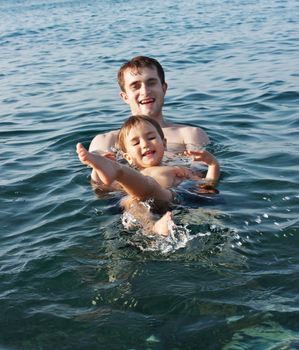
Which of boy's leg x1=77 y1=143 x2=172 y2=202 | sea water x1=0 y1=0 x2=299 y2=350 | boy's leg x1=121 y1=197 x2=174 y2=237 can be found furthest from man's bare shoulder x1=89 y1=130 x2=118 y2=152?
boy's leg x1=77 y1=143 x2=172 y2=202

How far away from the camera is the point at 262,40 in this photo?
17078 mm

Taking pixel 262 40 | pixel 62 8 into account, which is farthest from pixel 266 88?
pixel 62 8

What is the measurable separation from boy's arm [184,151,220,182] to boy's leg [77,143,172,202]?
A: 51cm

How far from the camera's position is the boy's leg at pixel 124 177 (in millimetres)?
4266

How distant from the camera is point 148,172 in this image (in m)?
5.61

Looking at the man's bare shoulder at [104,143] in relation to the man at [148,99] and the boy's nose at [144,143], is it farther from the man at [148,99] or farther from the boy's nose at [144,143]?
the boy's nose at [144,143]

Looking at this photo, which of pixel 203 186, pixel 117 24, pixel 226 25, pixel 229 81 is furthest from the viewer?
pixel 117 24

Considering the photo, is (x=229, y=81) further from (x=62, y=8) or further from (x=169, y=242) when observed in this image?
(x=62, y=8)

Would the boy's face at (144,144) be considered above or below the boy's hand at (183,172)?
above

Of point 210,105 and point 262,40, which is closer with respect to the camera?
point 210,105

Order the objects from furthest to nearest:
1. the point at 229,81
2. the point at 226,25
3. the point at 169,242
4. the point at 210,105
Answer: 1. the point at 226,25
2. the point at 229,81
3. the point at 210,105
4. the point at 169,242

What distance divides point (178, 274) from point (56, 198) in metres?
2.38

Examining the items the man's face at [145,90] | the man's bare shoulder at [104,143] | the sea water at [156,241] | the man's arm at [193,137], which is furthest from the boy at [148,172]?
the man's face at [145,90]

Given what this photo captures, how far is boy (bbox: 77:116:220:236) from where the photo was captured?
Answer: 185 inches
